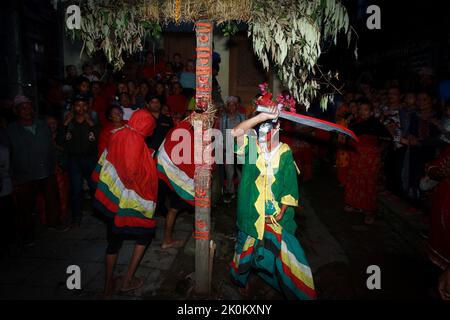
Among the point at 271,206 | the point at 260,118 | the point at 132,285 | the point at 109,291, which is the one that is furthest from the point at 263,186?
the point at 109,291

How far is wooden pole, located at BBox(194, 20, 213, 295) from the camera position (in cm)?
329

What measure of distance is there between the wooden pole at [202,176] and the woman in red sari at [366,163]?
3.56 meters

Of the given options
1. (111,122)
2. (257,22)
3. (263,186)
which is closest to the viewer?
(257,22)

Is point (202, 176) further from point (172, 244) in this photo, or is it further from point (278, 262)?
point (172, 244)

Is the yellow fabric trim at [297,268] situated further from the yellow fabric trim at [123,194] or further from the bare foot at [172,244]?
the bare foot at [172,244]

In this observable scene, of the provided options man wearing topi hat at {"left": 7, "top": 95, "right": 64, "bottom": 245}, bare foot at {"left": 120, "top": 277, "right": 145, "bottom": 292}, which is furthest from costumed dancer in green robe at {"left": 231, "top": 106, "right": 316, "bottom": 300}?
man wearing topi hat at {"left": 7, "top": 95, "right": 64, "bottom": 245}

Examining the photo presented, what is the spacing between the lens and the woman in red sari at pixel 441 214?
371cm


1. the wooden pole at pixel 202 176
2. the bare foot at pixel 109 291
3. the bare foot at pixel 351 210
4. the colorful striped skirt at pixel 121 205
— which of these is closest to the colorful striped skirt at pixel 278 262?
the wooden pole at pixel 202 176

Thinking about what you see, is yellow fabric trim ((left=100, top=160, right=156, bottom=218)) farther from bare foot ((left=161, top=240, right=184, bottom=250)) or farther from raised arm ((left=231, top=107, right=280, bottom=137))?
bare foot ((left=161, top=240, right=184, bottom=250))

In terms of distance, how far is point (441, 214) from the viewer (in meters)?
3.79

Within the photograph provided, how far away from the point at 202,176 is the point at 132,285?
62.9 inches

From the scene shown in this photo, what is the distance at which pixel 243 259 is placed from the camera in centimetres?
365

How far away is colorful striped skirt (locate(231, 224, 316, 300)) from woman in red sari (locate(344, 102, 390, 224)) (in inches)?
122

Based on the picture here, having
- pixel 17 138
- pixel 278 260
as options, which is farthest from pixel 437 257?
pixel 17 138
